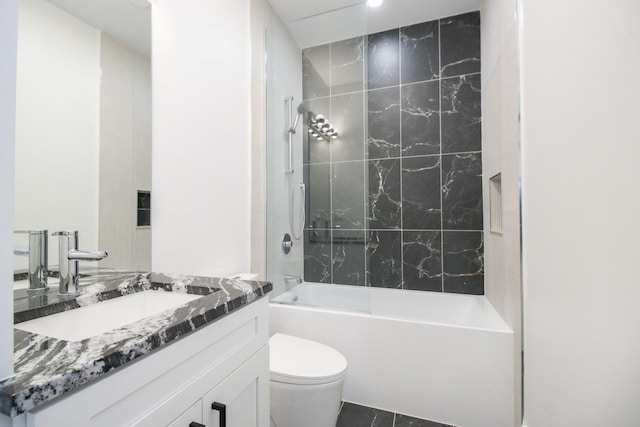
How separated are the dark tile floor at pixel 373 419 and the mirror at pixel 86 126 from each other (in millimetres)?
1416

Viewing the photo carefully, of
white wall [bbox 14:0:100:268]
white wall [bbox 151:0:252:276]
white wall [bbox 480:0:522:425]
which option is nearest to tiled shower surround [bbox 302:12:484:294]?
white wall [bbox 480:0:522:425]

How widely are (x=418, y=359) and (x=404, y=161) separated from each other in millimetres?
1621

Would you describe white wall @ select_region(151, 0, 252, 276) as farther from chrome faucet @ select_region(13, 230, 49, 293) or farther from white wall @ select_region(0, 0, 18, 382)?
white wall @ select_region(0, 0, 18, 382)

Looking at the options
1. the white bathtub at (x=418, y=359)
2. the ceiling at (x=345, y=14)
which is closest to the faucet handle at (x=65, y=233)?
the white bathtub at (x=418, y=359)

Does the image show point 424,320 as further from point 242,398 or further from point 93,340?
point 93,340

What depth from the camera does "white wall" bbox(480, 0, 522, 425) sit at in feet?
4.88

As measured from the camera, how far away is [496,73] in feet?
6.19

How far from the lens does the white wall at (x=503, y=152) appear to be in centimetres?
149

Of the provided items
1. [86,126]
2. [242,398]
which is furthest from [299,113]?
[242,398]

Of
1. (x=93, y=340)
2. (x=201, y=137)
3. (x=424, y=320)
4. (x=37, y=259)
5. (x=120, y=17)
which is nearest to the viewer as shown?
(x=93, y=340)

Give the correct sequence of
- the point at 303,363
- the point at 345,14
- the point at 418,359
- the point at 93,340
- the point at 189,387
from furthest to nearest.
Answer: the point at 345,14 → the point at 418,359 → the point at 303,363 → the point at 189,387 → the point at 93,340

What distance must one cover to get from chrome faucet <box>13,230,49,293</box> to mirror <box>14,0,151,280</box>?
0.02 metres

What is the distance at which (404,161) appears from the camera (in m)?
2.60

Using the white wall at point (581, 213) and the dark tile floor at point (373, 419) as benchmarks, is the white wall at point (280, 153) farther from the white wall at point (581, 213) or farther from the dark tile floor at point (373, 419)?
the white wall at point (581, 213)
